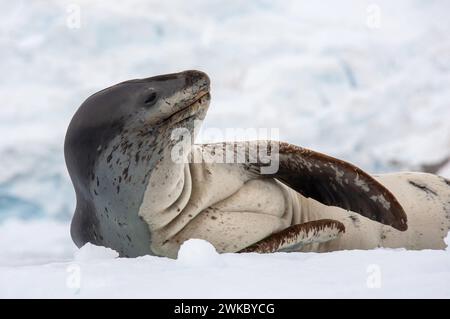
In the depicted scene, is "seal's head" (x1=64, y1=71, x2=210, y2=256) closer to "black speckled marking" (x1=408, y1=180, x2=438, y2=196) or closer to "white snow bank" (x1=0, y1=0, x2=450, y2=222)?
"black speckled marking" (x1=408, y1=180, x2=438, y2=196)

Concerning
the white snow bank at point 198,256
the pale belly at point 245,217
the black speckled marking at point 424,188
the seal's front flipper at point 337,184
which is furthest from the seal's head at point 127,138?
the black speckled marking at point 424,188

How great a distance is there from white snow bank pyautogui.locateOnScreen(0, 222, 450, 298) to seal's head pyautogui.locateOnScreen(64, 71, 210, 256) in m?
0.26

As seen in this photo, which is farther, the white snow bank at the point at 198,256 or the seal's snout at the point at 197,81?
the seal's snout at the point at 197,81

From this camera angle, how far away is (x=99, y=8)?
10070mm

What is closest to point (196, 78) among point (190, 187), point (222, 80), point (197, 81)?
point (197, 81)

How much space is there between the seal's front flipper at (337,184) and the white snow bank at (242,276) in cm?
39

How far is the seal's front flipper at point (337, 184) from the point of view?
6.27 feet

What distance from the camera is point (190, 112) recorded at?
1641 mm

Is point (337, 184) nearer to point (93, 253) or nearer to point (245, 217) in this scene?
point (245, 217)

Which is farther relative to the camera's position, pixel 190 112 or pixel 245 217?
pixel 245 217

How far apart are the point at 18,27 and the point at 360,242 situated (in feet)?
26.1

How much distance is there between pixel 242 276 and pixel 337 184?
0.84m

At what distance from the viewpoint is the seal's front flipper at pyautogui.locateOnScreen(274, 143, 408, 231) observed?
191 cm

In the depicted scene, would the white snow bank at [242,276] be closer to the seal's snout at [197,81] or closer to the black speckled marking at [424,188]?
the seal's snout at [197,81]
